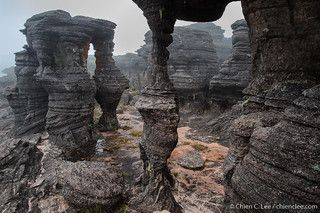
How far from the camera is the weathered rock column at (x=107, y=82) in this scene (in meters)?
16.2

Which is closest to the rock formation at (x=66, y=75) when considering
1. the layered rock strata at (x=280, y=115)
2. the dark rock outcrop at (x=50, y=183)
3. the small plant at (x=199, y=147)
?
the dark rock outcrop at (x=50, y=183)

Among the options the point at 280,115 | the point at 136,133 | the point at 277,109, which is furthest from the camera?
the point at 136,133

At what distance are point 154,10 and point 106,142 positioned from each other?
902cm

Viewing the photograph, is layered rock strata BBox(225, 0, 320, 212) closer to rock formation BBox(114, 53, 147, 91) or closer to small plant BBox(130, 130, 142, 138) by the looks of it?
small plant BBox(130, 130, 142, 138)

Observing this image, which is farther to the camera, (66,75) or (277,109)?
(66,75)

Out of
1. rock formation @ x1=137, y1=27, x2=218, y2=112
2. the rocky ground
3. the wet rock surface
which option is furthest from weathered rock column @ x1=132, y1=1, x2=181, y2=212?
rock formation @ x1=137, y1=27, x2=218, y2=112

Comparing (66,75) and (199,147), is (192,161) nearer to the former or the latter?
(199,147)

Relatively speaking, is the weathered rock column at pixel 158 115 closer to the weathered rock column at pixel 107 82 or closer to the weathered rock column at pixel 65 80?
the weathered rock column at pixel 65 80

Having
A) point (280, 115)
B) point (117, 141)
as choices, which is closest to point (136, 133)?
point (117, 141)

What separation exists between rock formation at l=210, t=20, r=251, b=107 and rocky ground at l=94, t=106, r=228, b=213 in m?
3.12

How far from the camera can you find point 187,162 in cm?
1062

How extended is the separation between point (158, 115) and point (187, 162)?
3.93 metres

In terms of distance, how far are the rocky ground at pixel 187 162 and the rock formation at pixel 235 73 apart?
3125mm

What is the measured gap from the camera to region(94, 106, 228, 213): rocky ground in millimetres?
8117
